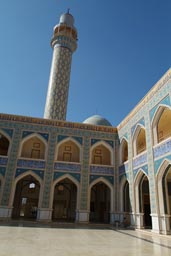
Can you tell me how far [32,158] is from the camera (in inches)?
568

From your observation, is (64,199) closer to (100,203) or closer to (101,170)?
(100,203)

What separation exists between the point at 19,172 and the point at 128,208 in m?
6.89

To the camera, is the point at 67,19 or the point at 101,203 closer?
the point at 101,203

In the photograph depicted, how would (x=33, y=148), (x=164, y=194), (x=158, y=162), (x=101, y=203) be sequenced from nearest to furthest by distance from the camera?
(x=164, y=194) < (x=158, y=162) < (x=33, y=148) < (x=101, y=203)

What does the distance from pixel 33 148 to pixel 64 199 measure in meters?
5.80

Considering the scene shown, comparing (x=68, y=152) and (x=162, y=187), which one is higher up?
(x=68, y=152)

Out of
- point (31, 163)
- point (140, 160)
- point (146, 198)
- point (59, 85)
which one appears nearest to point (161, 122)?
point (140, 160)

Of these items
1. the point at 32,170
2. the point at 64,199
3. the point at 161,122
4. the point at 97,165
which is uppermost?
the point at 161,122

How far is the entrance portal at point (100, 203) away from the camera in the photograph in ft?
51.1

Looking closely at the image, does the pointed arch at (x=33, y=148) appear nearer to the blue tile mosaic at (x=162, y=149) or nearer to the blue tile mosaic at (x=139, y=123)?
the blue tile mosaic at (x=139, y=123)

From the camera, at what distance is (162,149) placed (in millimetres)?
9773

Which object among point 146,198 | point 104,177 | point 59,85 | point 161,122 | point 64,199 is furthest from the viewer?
point 59,85

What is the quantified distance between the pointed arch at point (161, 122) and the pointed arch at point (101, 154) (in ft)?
11.9

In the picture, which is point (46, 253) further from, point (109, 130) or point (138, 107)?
point (109, 130)
